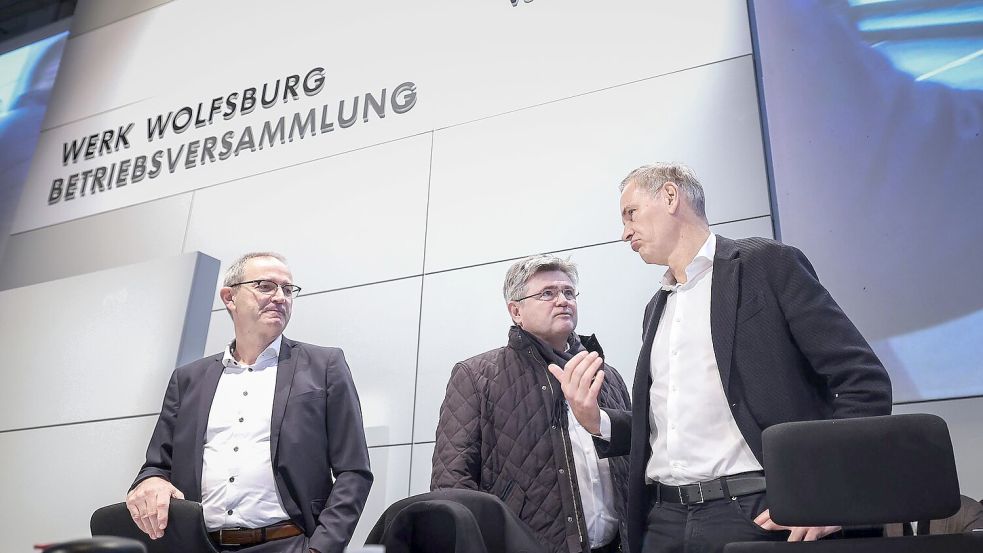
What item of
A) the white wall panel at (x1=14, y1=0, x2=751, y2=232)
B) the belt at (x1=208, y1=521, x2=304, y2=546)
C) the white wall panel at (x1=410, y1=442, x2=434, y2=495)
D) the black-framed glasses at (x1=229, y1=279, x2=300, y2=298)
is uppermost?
the white wall panel at (x1=14, y1=0, x2=751, y2=232)

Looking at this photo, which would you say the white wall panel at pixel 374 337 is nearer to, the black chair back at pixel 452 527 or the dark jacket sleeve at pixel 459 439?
the dark jacket sleeve at pixel 459 439

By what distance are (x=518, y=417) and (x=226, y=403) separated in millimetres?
942

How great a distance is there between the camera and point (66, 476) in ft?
12.0

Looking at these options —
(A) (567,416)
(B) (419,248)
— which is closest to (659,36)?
(B) (419,248)

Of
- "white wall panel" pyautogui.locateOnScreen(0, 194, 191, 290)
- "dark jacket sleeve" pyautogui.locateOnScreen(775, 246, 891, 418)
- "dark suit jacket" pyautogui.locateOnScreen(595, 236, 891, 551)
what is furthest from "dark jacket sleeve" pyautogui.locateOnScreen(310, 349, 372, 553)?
"white wall panel" pyautogui.locateOnScreen(0, 194, 191, 290)

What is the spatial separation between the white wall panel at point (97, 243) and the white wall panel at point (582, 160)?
63.0 inches

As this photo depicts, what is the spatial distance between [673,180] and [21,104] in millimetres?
5031

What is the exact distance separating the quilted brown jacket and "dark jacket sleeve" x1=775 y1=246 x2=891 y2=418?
820mm

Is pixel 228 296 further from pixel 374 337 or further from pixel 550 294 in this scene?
pixel 550 294

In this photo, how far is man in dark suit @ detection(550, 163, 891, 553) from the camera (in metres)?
1.78

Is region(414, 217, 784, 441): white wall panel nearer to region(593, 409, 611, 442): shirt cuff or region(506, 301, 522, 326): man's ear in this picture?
region(506, 301, 522, 326): man's ear

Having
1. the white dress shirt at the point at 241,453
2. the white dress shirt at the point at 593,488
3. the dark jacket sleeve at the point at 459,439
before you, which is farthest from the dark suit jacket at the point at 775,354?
the white dress shirt at the point at 241,453

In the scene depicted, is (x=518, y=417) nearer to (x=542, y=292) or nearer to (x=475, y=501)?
(x=542, y=292)

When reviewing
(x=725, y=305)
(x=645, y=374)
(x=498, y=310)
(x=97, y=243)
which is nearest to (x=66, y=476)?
(x=97, y=243)
